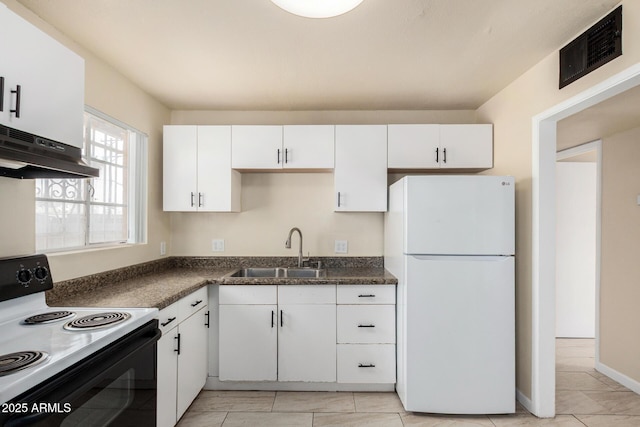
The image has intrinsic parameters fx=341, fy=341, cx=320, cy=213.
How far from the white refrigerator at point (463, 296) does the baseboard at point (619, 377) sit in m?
1.32

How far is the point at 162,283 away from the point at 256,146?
1276 mm

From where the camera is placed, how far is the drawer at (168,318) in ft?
6.04

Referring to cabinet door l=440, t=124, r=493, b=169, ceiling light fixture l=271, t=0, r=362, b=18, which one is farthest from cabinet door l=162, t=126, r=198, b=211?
cabinet door l=440, t=124, r=493, b=169

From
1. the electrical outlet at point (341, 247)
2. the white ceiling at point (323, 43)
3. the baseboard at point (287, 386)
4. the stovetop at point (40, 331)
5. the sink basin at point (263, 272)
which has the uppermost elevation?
the white ceiling at point (323, 43)

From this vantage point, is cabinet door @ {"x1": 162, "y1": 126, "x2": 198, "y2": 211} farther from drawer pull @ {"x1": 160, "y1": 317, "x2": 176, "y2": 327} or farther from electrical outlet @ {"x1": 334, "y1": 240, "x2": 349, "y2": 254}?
electrical outlet @ {"x1": 334, "y1": 240, "x2": 349, "y2": 254}

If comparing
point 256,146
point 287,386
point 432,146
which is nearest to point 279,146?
point 256,146

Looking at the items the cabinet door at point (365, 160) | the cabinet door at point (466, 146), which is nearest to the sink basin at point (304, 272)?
the cabinet door at point (365, 160)

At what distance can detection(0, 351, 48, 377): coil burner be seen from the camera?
964 mm

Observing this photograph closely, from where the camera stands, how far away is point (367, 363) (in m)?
2.52

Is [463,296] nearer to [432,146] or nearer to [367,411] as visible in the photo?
[367,411]

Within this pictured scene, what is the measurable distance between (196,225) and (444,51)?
2.46 m

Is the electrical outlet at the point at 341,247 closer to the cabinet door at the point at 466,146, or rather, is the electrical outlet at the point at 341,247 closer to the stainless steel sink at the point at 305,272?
the stainless steel sink at the point at 305,272

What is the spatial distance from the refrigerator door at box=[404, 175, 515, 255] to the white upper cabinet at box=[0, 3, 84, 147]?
1976 millimetres

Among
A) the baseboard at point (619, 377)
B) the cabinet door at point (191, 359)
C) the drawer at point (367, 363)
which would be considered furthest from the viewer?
the baseboard at point (619, 377)
